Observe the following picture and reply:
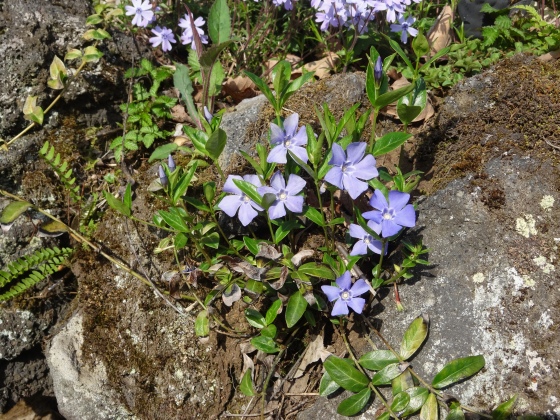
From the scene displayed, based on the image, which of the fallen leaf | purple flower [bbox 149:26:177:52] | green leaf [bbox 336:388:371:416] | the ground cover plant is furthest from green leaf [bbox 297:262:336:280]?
purple flower [bbox 149:26:177:52]

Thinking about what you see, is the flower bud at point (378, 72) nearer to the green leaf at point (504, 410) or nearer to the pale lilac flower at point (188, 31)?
the green leaf at point (504, 410)

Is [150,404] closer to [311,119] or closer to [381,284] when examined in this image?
[381,284]

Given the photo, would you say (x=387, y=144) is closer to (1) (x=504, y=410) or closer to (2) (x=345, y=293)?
(2) (x=345, y=293)

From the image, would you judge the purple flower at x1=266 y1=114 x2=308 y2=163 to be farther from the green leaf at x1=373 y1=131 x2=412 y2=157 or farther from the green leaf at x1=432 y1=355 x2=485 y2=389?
the green leaf at x1=432 y1=355 x2=485 y2=389

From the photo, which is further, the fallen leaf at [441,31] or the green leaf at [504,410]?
the fallen leaf at [441,31]

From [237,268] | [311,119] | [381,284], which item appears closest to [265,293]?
[237,268]

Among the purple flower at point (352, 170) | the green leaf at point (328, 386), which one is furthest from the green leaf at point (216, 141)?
the green leaf at point (328, 386)

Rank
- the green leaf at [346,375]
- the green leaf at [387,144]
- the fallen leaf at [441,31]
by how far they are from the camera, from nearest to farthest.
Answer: the green leaf at [346,375] → the green leaf at [387,144] → the fallen leaf at [441,31]
